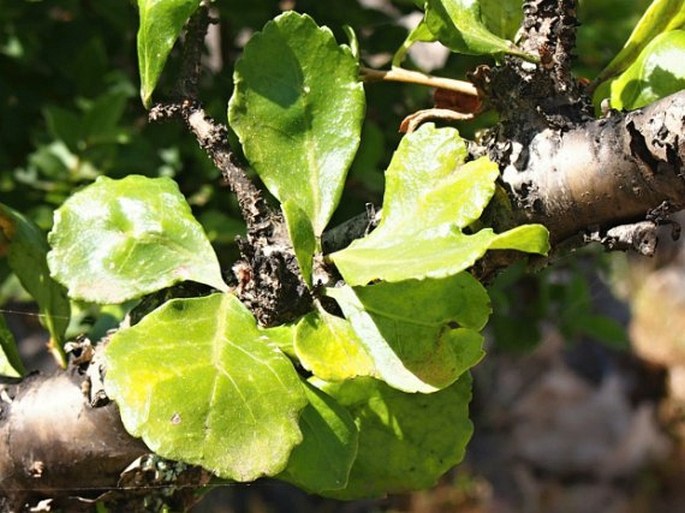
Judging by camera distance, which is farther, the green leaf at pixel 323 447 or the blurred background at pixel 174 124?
the blurred background at pixel 174 124

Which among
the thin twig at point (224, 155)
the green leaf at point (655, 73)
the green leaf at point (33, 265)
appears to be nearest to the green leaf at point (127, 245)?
the thin twig at point (224, 155)

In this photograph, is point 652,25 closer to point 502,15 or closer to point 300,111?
point 502,15

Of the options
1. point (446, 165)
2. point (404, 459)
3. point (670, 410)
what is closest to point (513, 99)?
point (446, 165)

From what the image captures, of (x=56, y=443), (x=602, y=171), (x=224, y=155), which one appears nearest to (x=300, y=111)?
(x=224, y=155)

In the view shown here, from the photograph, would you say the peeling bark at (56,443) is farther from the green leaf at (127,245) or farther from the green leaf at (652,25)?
the green leaf at (652,25)

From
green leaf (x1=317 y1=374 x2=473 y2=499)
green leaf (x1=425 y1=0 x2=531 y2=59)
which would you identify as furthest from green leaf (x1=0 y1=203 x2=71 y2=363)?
green leaf (x1=425 y1=0 x2=531 y2=59)

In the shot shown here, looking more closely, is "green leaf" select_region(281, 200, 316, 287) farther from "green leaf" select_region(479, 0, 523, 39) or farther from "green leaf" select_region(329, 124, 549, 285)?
"green leaf" select_region(479, 0, 523, 39)
